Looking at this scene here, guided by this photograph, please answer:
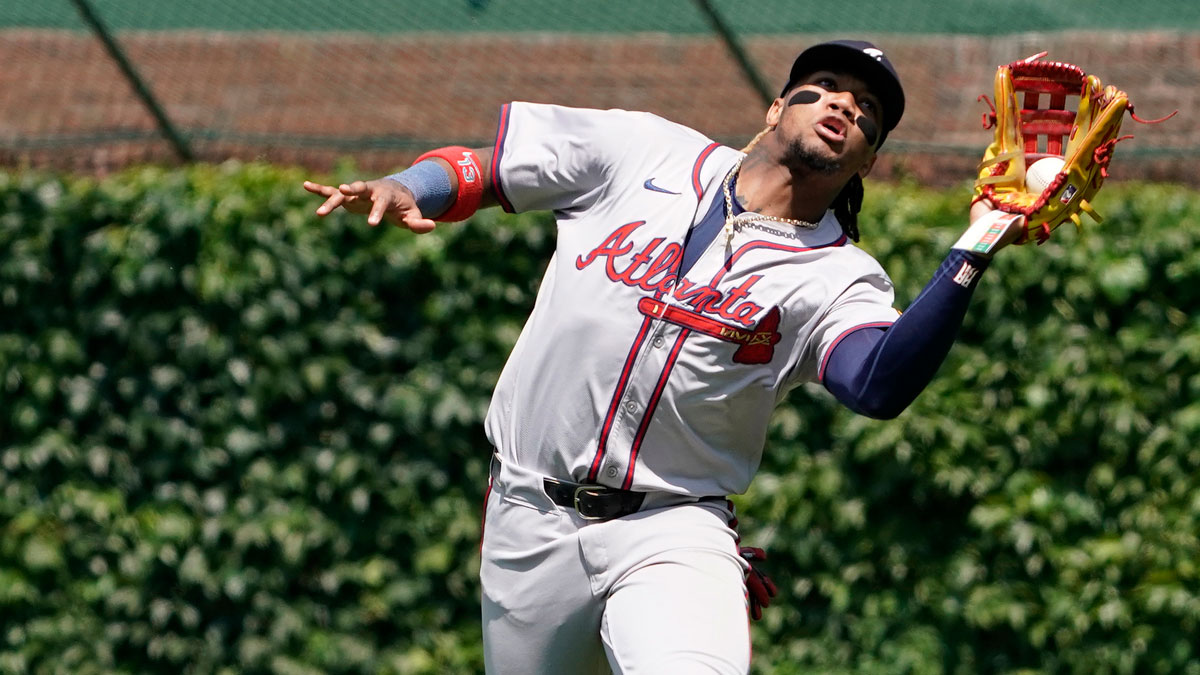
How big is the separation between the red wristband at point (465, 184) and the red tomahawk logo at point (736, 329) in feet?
1.73

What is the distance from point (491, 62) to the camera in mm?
6000

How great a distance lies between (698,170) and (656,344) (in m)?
0.45

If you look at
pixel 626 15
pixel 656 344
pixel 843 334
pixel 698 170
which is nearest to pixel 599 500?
pixel 656 344

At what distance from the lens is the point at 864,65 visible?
332 cm

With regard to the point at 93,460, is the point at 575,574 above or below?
above

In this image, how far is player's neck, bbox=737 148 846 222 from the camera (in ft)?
10.9

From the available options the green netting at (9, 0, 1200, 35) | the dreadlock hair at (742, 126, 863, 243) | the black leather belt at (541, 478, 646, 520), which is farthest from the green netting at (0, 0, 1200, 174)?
the black leather belt at (541, 478, 646, 520)

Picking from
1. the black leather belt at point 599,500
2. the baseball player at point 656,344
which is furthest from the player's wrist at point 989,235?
the black leather belt at point 599,500

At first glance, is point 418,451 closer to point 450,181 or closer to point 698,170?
point 450,181

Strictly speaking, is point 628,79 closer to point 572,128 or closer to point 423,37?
point 423,37

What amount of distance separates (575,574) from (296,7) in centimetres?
332

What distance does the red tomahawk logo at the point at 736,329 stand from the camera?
322 cm

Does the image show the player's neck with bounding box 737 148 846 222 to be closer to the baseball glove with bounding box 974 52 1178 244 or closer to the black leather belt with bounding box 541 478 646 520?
the baseball glove with bounding box 974 52 1178 244

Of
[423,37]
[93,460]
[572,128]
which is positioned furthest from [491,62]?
[572,128]
